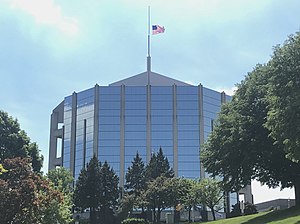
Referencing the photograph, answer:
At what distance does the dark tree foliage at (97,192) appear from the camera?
68625 mm

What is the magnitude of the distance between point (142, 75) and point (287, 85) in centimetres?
6933

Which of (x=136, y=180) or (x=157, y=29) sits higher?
(x=157, y=29)

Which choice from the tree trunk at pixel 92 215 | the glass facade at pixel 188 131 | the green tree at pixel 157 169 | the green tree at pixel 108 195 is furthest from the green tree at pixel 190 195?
the glass facade at pixel 188 131

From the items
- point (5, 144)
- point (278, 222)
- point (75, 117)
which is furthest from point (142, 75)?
point (278, 222)

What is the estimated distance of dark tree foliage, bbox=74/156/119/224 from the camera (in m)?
68.6

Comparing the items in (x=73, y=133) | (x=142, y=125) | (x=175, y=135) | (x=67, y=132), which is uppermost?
(x=142, y=125)

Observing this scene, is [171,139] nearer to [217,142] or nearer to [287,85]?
[217,142]

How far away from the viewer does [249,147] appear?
127 feet

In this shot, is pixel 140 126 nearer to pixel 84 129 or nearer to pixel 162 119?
pixel 162 119

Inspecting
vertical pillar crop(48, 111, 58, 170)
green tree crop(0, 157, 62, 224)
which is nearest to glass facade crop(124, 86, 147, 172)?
vertical pillar crop(48, 111, 58, 170)

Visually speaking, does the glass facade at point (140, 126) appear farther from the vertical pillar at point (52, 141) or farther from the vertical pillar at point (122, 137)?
the vertical pillar at point (52, 141)

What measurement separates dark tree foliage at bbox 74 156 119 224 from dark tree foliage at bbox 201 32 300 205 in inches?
1139

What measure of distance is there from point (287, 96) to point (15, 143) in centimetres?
3322

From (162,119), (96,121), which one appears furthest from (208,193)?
(96,121)
